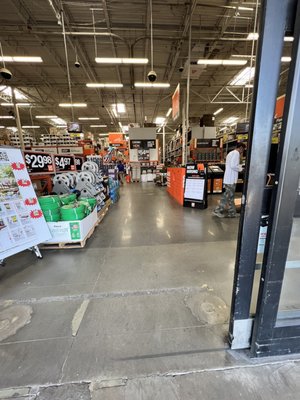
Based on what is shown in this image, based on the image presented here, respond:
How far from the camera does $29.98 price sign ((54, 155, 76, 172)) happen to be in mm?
4754

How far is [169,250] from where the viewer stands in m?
2.92

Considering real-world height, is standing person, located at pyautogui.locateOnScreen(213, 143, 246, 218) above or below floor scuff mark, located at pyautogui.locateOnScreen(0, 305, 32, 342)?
above

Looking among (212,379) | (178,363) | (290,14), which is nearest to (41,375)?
(178,363)

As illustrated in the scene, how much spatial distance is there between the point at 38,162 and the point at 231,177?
13.8 ft

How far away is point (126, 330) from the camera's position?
5.07 ft

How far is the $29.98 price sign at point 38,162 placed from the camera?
3.73 metres

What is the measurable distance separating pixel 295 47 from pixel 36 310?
2.68 m

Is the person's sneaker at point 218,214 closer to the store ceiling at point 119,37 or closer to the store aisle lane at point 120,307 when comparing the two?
the store aisle lane at point 120,307

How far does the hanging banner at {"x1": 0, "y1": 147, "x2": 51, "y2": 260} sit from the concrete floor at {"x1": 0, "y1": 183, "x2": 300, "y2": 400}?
36 centimetres

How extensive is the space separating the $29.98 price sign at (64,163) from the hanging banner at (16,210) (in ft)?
7.45

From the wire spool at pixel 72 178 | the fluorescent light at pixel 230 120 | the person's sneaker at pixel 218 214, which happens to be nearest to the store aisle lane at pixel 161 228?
the person's sneaker at pixel 218 214

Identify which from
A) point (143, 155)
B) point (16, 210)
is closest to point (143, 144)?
point (143, 155)

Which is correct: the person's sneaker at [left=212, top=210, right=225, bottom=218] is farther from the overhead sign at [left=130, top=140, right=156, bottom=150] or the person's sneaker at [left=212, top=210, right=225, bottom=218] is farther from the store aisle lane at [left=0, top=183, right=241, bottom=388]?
the overhead sign at [left=130, top=140, right=156, bottom=150]

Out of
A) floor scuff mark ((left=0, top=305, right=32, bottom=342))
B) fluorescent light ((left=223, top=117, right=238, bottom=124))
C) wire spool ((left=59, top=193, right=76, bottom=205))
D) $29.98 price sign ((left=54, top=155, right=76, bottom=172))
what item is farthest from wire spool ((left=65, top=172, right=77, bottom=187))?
fluorescent light ((left=223, top=117, right=238, bottom=124))
